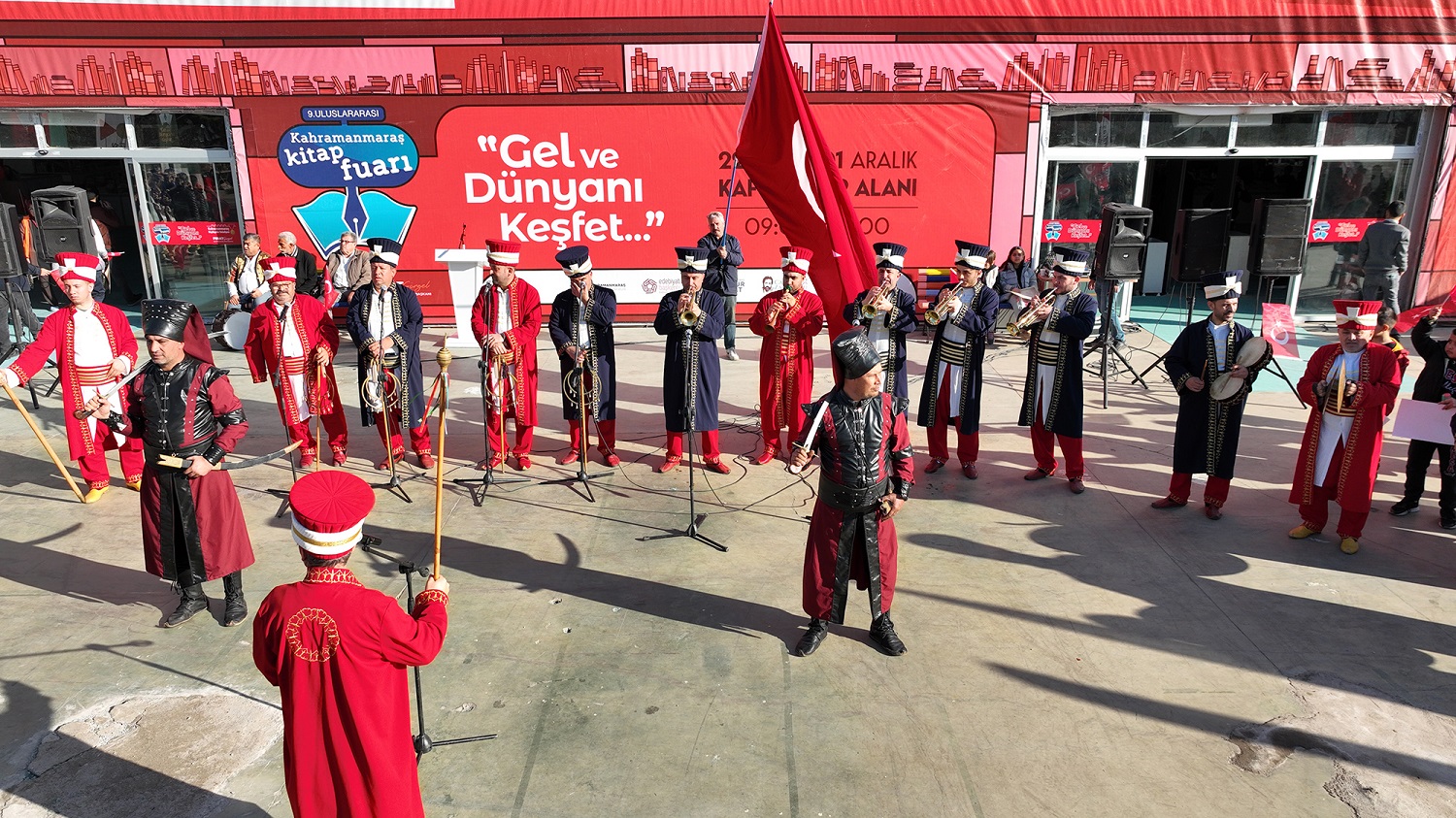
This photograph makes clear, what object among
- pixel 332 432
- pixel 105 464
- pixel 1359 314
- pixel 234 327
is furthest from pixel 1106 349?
pixel 234 327

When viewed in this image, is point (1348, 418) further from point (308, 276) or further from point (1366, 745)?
point (308, 276)

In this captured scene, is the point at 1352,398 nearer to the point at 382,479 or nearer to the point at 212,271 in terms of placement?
the point at 382,479

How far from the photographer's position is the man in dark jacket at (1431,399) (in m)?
6.12

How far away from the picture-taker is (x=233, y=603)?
16.9ft

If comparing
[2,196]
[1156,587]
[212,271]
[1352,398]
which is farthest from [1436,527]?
[2,196]

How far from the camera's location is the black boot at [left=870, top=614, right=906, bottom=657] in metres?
4.83

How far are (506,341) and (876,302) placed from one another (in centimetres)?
309

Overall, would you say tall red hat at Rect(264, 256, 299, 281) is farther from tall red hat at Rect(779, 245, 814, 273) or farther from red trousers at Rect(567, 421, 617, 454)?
tall red hat at Rect(779, 245, 814, 273)

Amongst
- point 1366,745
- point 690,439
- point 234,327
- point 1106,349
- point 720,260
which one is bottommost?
point 1366,745

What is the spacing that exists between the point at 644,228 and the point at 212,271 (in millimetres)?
6583

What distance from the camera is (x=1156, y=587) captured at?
557 centimetres

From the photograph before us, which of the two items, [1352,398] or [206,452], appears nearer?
[206,452]

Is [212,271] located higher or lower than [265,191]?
lower

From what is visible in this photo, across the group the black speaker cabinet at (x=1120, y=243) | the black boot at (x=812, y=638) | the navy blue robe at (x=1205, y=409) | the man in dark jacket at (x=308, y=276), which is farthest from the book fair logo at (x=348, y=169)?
the navy blue robe at (x=1205, y=409)
